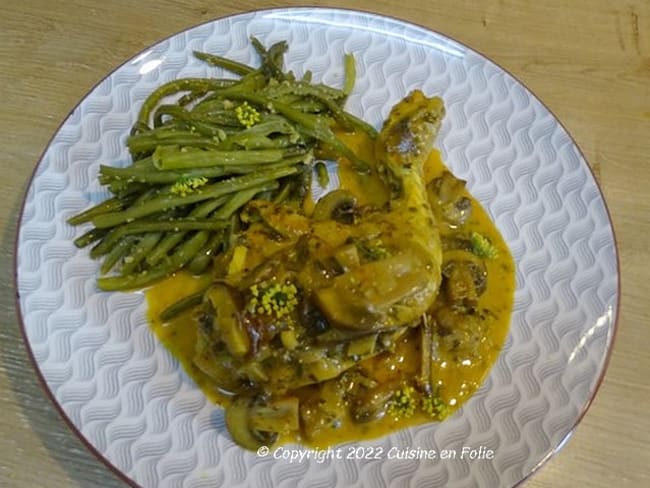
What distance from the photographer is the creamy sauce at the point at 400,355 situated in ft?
8.30

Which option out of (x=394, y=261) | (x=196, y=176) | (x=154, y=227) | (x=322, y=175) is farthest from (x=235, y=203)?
(x=394, y=261)

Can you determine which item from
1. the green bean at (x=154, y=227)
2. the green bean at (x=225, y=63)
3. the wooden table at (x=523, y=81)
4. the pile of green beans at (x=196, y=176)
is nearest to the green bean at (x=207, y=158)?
the pile of green beans at (x=196, y=176)

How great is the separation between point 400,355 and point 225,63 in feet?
5.26

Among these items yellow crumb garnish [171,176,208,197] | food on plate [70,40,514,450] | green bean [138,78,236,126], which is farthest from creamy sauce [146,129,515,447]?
green bean [138,78,236,126]

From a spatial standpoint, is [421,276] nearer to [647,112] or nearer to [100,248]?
[100,248]

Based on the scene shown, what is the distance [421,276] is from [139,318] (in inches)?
43.8

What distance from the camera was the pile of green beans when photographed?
9.07ft

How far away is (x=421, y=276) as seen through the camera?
240cm

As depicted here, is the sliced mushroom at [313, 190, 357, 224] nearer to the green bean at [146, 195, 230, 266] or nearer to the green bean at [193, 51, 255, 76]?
the green bean at [146, 195, 230, 266]

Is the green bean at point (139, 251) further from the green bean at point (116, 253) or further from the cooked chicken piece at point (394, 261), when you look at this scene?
the cooked chicken piece at point (394, 261)

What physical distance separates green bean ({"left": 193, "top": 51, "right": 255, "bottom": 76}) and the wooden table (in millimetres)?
610

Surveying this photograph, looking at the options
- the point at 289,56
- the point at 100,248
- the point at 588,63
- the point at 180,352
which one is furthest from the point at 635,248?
the point at 100,248

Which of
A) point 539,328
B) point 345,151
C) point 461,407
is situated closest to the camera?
point 461,407

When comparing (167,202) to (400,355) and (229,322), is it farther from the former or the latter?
(400,355)
